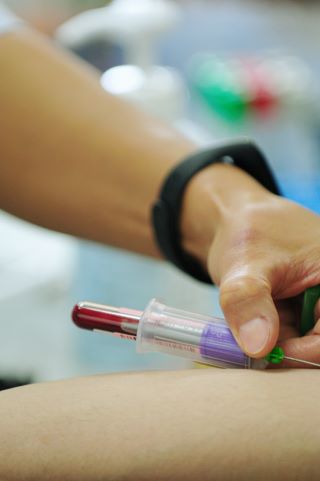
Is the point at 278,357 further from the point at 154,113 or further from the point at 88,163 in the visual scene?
the point at 154,113

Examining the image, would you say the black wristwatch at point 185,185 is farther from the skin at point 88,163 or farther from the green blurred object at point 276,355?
the green blurred object at point 276,355

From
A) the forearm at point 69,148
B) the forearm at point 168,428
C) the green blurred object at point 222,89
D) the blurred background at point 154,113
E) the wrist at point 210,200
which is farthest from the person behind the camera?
the green blurred object at point 222,89

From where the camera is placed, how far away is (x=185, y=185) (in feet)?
2.24

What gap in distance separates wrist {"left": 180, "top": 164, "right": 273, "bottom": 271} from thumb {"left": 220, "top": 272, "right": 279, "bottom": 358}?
14cm

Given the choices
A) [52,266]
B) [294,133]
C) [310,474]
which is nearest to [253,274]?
[310,474]

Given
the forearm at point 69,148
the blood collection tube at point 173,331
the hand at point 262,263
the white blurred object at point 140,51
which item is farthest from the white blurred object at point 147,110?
the blood collection tube at point 173,331

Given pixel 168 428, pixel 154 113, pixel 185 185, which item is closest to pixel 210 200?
pixel 185 185

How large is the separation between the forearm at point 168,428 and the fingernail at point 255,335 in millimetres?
18

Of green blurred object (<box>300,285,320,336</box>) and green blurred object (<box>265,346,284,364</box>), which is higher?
green blurred object (<box>300,285,320,336</box>)

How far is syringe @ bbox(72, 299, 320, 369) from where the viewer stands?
493 mm

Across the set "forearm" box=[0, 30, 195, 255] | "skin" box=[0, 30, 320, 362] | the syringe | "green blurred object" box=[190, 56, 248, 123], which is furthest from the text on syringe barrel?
"green blurred object" box=[190, 56, 248, 123]

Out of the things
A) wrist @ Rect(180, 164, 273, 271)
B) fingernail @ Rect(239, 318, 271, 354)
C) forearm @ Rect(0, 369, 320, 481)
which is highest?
wrist @ Rect(180, 164, 273, 271)

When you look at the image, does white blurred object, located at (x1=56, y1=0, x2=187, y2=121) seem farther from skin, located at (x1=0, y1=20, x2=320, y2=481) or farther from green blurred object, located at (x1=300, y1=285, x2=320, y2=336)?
green blurred object, located at (x1=300, y1=285, x2=320, y2=336)

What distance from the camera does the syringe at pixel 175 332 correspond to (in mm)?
493
